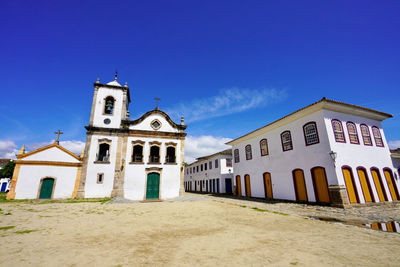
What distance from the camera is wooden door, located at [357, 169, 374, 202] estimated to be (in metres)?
12.0

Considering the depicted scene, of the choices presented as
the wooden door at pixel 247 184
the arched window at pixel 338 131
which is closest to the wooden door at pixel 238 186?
the wooden door at pixel 247 184

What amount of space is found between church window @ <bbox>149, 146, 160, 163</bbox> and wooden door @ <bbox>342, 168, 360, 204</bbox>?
1516 cm

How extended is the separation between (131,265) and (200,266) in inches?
49.0

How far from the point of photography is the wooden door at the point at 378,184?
41.2 feet

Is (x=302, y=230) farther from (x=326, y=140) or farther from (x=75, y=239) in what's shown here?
(x=326, y=140)

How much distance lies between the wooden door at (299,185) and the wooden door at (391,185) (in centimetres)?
612

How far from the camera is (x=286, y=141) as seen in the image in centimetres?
1527

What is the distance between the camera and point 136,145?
58.3 ft

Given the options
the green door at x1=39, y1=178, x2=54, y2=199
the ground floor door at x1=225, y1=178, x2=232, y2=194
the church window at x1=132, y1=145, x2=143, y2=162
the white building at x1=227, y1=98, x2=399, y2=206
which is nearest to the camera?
the white building at x1=227, y1=98, x2=399, y2=206

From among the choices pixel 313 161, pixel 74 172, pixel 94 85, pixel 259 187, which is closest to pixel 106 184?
pixel 74 172

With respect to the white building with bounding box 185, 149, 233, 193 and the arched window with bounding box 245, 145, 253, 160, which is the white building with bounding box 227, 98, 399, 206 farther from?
the white building with bounding box 185, 149, 233, 193

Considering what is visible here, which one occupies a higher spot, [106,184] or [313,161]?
[313,161]

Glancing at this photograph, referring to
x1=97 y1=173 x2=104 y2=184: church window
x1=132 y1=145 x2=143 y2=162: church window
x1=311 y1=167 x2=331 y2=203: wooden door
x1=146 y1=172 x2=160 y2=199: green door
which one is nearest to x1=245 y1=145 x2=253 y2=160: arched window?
x1=311 y1=167 x2=331 y2=203: wooden door

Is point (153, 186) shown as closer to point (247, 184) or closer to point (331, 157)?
point (247, 184)
